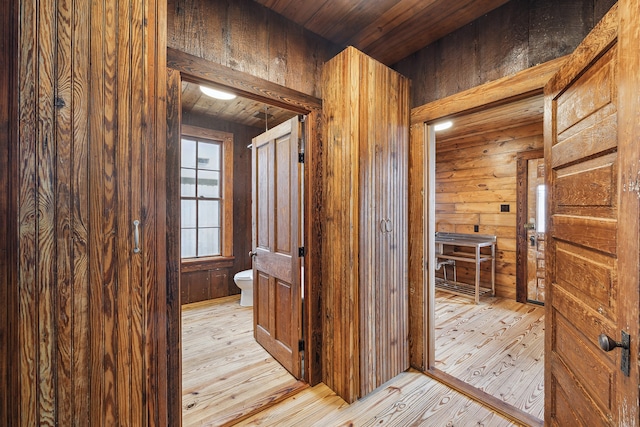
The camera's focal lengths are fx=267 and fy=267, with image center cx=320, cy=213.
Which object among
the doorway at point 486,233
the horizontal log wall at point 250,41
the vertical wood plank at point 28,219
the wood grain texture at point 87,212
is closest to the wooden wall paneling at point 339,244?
the horizontal log wall at point 250,41

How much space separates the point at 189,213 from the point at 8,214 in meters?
3.25

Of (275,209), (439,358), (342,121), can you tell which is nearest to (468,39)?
(342,121)

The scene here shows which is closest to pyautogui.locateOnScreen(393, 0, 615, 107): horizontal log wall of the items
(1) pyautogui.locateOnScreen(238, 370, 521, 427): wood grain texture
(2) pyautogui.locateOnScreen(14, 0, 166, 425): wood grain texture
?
(2) pyautogui.locateOnScreen(14, 0, 166, 425): wood grain texture

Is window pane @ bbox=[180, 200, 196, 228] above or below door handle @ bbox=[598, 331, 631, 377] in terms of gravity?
above

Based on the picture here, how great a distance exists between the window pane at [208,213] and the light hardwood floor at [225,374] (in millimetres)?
1374

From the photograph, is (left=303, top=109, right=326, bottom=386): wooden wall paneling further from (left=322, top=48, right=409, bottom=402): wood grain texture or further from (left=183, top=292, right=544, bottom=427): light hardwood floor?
(left=183, top=292, right=544, bottom=427): light hardwood floor

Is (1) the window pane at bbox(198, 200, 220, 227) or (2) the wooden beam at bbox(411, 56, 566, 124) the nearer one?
(2) the wooden beam at bbox(411, 56, 566, 124)

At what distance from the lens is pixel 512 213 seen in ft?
12.9

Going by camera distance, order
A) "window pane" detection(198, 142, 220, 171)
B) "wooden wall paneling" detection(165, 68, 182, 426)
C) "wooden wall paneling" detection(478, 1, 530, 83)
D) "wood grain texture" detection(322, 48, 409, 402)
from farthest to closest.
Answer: "window pane" detection(198, 142, 220, 171)
"wood grain texture" detection(322, 48, 409, 402)
"wooden wall paneling" detection(478, 1, 530, 83)
"wooden wall paneling" detection(165, 68, 182, 426)

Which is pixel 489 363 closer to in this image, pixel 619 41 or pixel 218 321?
pixel 619 41

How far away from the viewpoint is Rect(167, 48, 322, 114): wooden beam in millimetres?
1455

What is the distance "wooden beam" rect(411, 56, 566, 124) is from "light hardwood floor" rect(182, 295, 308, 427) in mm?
2277

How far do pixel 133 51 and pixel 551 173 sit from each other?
1905mm

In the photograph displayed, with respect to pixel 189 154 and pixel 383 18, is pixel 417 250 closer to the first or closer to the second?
pixel 383 18
